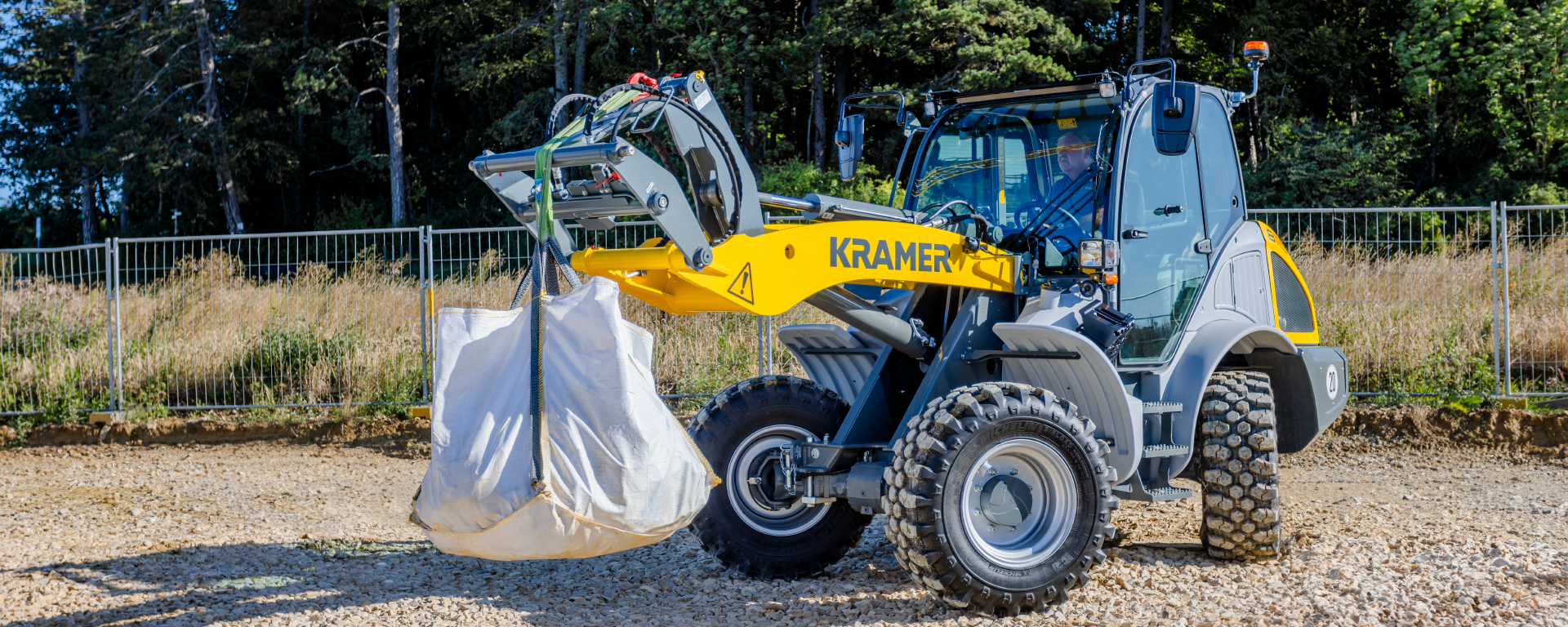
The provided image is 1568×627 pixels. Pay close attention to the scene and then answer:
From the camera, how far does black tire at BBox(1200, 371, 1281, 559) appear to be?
19.4 feet

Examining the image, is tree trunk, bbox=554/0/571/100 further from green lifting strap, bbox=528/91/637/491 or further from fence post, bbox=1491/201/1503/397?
green lifting strap, bbox=528/91/637/491

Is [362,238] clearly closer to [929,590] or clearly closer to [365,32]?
[929,590]

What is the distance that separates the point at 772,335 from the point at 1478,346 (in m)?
6.93

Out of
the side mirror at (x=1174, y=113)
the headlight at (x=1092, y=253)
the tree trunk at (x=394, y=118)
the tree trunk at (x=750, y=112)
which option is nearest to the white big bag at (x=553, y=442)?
the headlight at (x=1092, y=253)

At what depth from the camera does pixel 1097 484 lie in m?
5.02

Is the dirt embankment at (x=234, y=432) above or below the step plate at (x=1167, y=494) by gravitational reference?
below

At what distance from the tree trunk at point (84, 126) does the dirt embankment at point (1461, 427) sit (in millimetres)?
36459

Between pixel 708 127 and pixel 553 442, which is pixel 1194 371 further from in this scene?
pixel 553 442

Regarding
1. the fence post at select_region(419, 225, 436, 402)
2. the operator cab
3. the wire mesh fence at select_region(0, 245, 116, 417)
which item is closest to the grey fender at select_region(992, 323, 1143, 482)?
the operator cab

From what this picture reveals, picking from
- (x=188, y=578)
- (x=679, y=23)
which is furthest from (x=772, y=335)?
(x=679, y=23)

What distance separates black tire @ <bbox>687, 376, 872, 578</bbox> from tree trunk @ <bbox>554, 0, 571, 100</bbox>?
2293 centimetres

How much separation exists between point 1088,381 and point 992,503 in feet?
2.59

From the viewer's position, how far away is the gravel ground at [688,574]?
5152 mm

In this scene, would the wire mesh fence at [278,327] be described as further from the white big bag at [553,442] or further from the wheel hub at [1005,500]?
the white big bag at [553,442]
